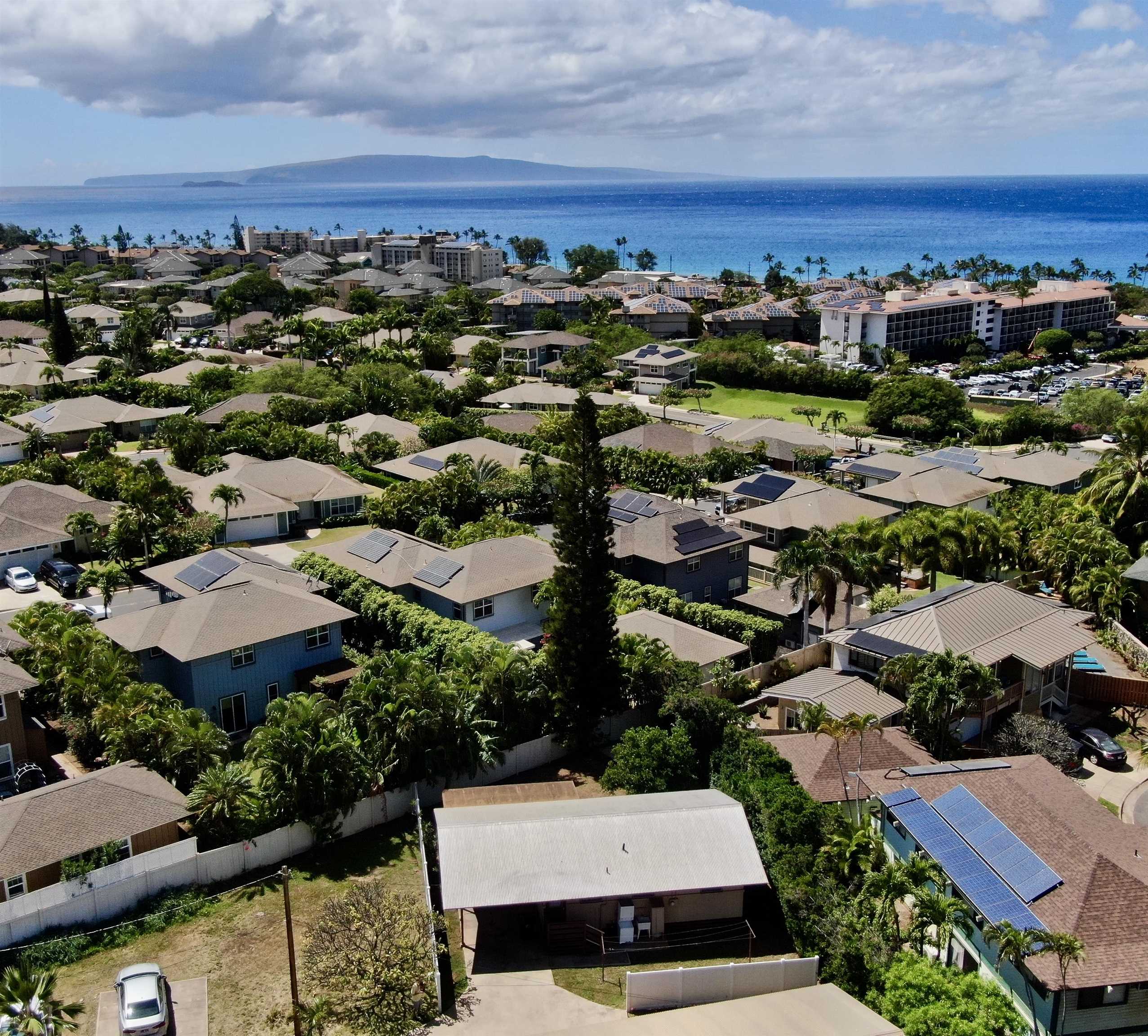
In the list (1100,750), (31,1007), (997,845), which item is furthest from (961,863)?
(31,1007)

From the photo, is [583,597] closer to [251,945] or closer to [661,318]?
[251,945]

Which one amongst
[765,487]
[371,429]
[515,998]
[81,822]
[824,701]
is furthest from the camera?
[371,429]

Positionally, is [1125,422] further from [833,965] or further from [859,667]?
[833,965]

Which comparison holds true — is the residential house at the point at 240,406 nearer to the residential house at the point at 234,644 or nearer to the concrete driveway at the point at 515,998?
the residential house at the point at 234,644

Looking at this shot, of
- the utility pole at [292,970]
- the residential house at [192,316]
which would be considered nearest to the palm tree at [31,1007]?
the utility pole at [292,970]

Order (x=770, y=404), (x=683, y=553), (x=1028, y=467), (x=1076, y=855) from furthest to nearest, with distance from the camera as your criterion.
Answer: (x=770, y=404)
(x=1028, y=467)
(x=683, y=553)
(x=1076, y=855)

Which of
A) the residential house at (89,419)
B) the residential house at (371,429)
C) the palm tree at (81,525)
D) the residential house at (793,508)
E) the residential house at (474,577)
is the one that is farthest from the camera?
the residential house at (371,429)

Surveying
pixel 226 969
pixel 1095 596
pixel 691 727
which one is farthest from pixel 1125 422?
pixel 226 969
